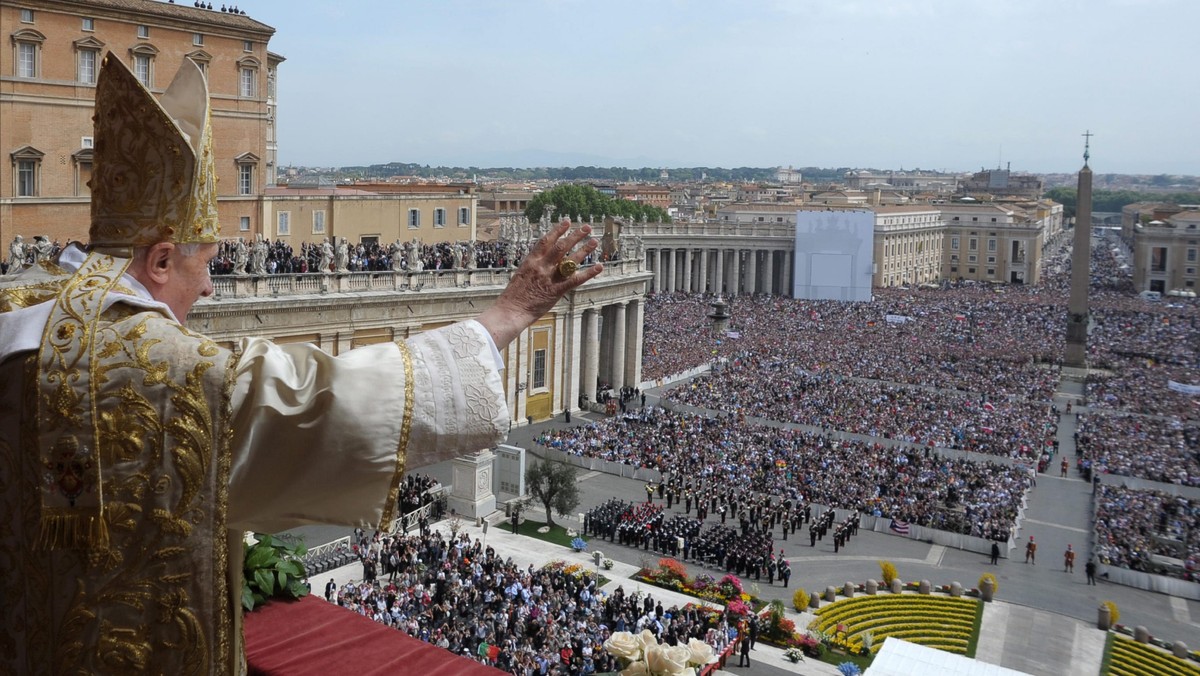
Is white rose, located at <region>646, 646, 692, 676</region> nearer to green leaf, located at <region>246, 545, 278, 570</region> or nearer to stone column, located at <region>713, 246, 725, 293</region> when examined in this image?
green leaf, located at <region>246, 545, 278, 570</region>

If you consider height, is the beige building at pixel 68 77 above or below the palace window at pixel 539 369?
above

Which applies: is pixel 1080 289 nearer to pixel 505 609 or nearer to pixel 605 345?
pixel 605 345

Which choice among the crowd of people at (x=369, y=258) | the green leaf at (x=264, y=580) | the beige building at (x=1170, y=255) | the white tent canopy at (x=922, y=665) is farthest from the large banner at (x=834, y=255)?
the green leaf at (x=264, y=580)

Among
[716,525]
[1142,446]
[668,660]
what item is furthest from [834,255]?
[668,660]

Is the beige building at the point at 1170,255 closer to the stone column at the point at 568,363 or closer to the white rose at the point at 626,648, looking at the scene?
the stone column at the point at 568,363

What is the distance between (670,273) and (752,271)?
7.70m

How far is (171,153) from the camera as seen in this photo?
3008 mm

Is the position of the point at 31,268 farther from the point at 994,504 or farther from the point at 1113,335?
the point at 1113,335

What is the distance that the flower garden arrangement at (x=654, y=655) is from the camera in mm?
6656

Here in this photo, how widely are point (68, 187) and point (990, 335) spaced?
51918 millimetres

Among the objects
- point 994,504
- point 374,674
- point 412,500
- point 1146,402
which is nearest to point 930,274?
point 1146,402

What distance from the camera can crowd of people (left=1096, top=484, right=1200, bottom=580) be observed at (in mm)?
25453

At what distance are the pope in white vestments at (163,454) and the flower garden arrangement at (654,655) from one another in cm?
420

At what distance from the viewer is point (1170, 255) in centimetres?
10631
